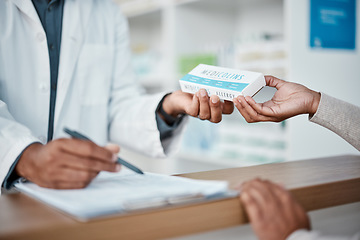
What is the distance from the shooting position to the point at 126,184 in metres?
0.63

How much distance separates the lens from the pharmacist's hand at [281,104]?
0.89 metres

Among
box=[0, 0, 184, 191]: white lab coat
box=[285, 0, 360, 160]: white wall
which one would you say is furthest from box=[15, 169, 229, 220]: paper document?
box=[285, 0, 360, 160]: white wall

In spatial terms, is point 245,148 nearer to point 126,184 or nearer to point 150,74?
point 150,74

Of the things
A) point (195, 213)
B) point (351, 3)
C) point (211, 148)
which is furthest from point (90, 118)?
point (351, 3)

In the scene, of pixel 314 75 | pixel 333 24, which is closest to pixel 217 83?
pixel 314 75

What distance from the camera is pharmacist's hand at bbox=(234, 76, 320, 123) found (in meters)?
0.89

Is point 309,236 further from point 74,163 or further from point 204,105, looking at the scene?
point 204,105

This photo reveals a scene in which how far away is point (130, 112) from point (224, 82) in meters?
0.43

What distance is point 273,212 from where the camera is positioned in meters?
0.54

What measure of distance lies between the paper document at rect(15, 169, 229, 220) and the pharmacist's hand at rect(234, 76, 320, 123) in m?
0.29

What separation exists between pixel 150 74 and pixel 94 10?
4.00 ft

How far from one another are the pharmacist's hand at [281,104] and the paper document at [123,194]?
11.4 inches

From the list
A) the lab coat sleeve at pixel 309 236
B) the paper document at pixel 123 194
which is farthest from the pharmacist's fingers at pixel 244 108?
the lab coat sleeve at pixel 309 236

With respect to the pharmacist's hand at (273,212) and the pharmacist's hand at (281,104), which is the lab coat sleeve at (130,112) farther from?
the pharmacist's hand at (273,212)
